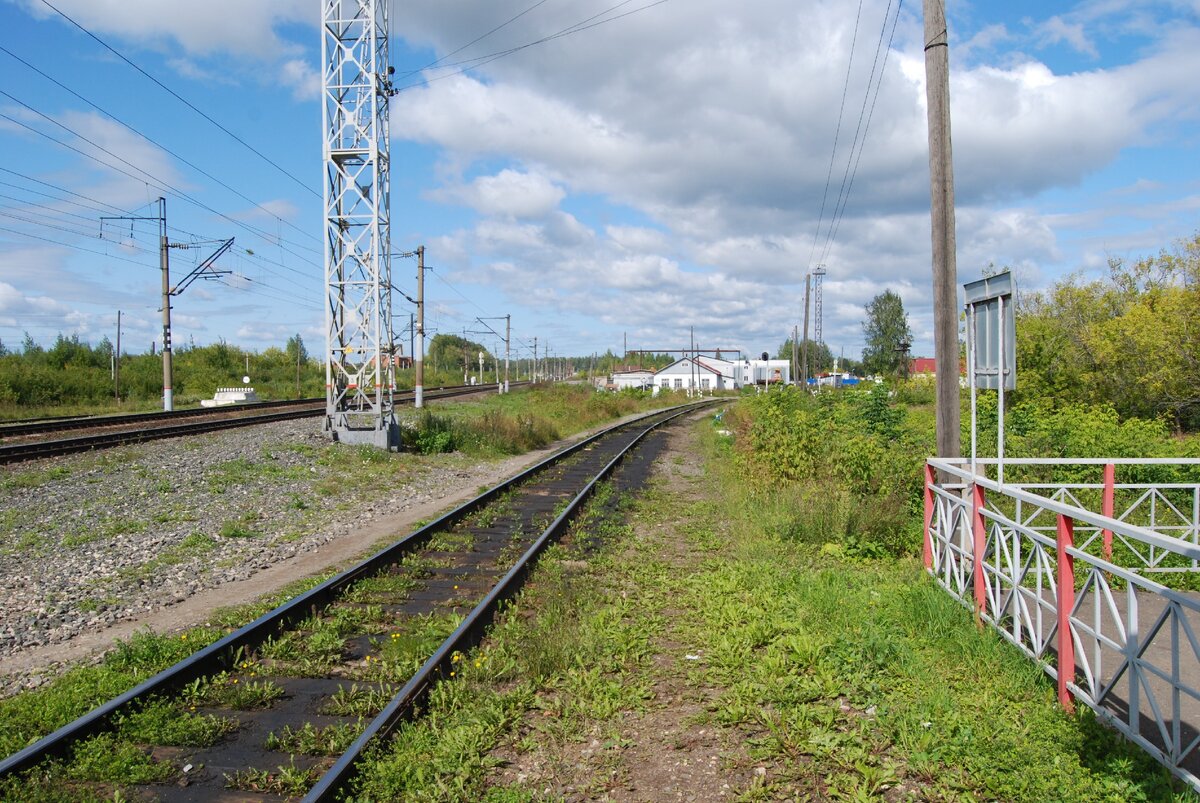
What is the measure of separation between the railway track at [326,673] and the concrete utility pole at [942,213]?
15.3ft

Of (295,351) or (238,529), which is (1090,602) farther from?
(295,351)

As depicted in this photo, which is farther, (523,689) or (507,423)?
(507,423)

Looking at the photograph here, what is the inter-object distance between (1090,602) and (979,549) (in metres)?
1.85

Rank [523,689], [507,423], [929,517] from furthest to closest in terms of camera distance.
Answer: [507,423] → [929,517] → [523,689]

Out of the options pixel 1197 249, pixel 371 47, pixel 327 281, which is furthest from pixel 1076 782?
pixel 1197 249

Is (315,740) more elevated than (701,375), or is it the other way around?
(701,375)

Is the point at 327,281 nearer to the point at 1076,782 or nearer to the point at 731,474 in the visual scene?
the point at 731,474

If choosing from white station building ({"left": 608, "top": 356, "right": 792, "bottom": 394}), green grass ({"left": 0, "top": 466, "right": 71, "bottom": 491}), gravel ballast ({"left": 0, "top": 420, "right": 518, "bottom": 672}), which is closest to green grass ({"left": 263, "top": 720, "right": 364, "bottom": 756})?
gravel ballast ({"left": 0, "top": 420, "right": 518, "bottom": 672})

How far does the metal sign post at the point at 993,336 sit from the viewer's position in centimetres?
600

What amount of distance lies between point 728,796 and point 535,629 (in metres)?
2.59

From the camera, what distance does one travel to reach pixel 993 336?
6.27m

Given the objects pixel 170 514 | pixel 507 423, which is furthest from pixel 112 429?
pixel 170 514

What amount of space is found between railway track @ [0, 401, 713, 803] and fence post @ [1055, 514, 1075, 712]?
3753 mm

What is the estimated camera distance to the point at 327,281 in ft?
60.4
